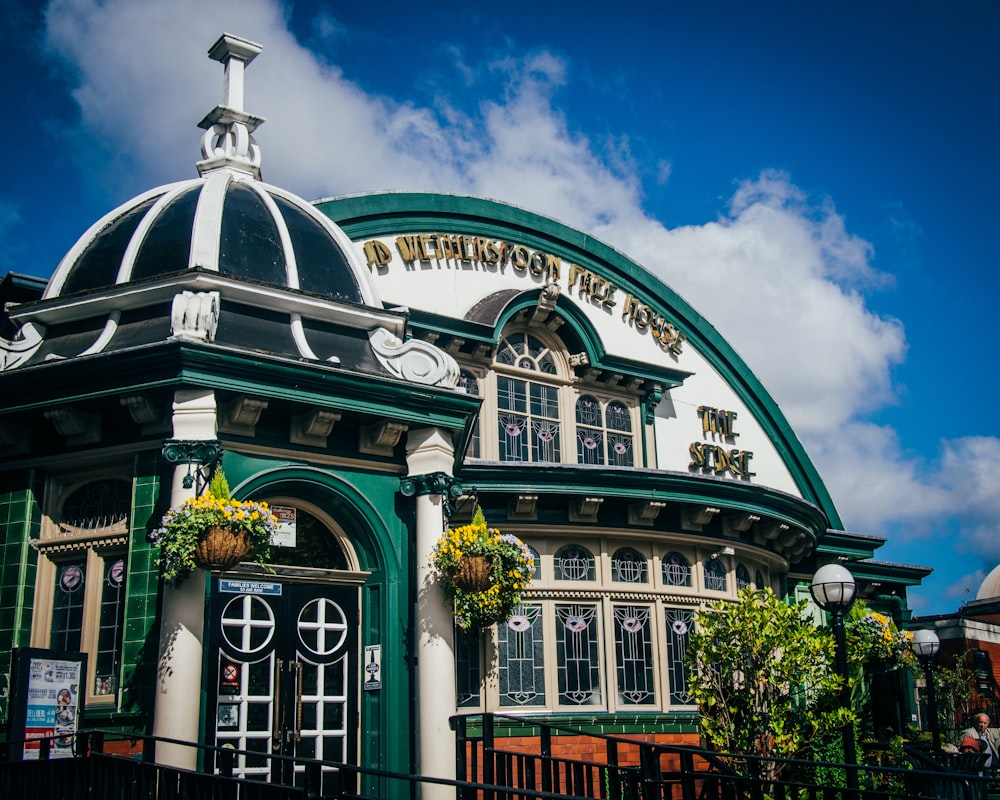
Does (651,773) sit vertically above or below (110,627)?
below

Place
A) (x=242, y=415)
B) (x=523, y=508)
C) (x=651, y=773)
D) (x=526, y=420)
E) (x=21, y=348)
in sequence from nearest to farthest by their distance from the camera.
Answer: (x=651, y=773), (x=242, y=415), (x=21, y=348), (x=523, y=508), (x=526, y=420)

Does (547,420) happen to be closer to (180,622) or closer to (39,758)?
(180,622)

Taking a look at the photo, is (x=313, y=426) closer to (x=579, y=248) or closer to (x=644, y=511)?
(x=644, y=511)

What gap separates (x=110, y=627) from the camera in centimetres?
1189

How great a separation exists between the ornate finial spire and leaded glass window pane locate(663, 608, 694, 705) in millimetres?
8662

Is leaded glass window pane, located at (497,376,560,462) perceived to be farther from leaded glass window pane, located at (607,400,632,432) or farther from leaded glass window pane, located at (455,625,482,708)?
leaded glass window pane, located at (455,625,482,708)

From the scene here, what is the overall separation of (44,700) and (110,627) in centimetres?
162

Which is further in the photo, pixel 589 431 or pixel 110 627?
pixel 589 431

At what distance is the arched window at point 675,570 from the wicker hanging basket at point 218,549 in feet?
25.5

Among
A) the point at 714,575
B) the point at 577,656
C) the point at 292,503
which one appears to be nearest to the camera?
the point at 292,503

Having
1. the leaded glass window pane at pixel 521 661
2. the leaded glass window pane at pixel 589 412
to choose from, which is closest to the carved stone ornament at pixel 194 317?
the leaded glass window pane at pixel 521 661

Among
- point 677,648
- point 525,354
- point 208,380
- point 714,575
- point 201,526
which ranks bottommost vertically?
point 677,648

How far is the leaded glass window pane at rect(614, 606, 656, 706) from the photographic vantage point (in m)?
16.1

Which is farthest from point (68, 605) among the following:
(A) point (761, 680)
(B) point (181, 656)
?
(A) point (761, 680)
